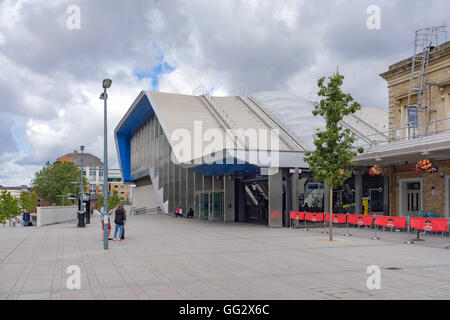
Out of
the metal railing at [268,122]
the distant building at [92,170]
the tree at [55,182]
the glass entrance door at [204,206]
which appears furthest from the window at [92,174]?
the glass entrance door at [204,206]

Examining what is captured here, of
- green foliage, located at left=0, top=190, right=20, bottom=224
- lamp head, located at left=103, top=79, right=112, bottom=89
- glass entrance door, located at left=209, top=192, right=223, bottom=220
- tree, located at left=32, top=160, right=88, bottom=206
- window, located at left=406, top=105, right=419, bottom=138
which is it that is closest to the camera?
lamp head, located at left=103, top=79, right=112, bottom=89

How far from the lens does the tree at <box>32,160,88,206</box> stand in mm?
84562

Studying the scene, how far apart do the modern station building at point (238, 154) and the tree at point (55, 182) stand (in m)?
29.4

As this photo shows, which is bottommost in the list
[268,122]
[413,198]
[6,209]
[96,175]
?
[6,209]

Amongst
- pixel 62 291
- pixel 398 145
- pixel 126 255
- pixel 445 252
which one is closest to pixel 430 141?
pixel 398 145

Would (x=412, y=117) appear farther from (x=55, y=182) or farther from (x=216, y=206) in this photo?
(x=55, y=182)

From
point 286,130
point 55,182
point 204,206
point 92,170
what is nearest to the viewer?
point 286,130

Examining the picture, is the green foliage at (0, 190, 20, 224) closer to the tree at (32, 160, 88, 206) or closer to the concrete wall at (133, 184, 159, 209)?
the concrete wall at (133, 184, 159, 209)

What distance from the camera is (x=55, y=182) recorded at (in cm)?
8438

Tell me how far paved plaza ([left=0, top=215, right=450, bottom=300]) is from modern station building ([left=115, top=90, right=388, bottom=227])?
28.1 ft

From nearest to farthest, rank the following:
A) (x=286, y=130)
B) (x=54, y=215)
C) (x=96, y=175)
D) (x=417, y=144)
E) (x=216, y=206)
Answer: (x=417, y=144) < (x=216, y=206) < (x=54, y=215) < (x=286, y=130) < (x=96, y=175)

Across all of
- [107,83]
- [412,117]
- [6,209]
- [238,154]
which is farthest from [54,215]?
[412,117]

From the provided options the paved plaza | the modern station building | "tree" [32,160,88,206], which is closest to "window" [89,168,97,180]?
"tree" [32,160,88,206]

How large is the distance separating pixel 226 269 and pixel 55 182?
7914 cm
